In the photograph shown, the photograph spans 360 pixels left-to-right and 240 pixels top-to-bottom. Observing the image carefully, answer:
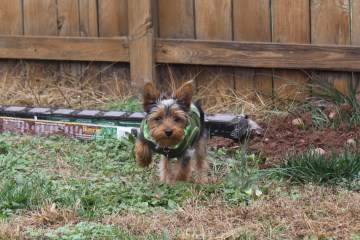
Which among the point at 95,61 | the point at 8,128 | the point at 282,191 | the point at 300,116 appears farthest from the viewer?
the point at 95,61

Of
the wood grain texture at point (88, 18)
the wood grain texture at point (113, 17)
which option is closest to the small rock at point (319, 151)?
the wood grain texture at point (113, 17)

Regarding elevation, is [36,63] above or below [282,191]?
above

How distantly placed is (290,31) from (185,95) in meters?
2.02

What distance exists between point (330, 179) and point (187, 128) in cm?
104

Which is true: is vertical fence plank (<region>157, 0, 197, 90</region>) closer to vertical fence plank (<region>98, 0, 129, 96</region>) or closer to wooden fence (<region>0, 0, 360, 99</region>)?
wooden fence (<region>0, 0, 360, 99</region>)

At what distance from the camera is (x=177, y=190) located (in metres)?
6.29

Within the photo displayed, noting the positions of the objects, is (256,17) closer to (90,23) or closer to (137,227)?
(90,23)

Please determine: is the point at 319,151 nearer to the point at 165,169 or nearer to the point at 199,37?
the point at 165,169

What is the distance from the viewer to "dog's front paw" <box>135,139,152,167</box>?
659 centimetres

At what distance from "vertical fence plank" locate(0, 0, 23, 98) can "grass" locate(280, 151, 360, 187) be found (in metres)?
4.00

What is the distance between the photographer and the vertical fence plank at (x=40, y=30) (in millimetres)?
9312

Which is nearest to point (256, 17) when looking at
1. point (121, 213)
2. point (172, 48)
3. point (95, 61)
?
point (172, 48)

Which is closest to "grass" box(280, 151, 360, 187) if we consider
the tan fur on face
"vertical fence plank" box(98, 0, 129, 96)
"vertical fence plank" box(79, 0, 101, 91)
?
the tan fur on face

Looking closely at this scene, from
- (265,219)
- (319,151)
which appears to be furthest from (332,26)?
(265,219)
